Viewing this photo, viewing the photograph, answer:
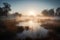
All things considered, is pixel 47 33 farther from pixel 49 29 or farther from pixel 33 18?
pixel 33 18

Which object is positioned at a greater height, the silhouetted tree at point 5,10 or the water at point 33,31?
the silhouetted tree at point 5,10

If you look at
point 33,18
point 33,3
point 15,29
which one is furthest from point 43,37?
point 33,3

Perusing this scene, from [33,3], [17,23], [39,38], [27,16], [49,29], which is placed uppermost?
[33,3]

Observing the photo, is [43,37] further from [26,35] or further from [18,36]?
[18,36]

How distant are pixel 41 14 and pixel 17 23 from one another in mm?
488

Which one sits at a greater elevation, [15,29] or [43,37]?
[15,29]

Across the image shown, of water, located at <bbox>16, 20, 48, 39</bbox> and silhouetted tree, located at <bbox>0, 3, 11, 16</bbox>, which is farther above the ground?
silhouetted tree, located at <bbox>0, 3, 11, 16</bbox>

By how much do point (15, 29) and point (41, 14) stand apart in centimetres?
57

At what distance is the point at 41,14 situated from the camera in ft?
6.45

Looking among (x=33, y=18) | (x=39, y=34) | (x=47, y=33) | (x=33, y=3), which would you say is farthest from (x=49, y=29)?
(x=33, y=3)

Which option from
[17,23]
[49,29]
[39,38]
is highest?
[17,23]

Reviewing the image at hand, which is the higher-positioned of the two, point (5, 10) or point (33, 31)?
point (5, 10)

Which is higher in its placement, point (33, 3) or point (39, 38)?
point (33, 3)

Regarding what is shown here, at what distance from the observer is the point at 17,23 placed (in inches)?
77.3
